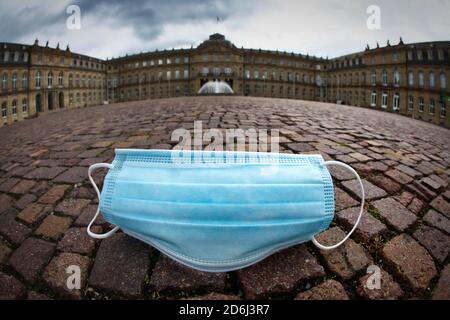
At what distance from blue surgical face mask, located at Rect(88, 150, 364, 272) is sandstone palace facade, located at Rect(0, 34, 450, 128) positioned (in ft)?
126

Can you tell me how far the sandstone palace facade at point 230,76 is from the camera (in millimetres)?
33906

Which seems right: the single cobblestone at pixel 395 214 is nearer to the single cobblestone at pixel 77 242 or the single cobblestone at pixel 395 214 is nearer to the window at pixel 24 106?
the single cobblestone at pixel 77 242

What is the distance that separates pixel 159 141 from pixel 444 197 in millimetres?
4028

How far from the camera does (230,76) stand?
5288cm

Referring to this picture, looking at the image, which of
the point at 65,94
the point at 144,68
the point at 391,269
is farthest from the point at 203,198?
the point at 144,68

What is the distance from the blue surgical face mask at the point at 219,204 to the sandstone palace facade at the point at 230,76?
38333 millimetres

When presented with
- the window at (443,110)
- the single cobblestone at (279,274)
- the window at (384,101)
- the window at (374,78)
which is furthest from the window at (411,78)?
the single cobblestone at (279,274)

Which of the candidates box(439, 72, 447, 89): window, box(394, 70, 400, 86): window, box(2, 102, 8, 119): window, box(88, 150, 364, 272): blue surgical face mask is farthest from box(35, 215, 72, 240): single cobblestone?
box(394, 70, 400, 86): window

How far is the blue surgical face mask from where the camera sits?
1.56 m

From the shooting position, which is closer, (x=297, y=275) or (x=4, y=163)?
(x=297, y=275)

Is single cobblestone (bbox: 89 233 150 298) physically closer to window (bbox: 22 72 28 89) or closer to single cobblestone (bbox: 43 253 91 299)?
single cobblestone (bbox: 43 253 91 299)

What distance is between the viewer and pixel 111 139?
4613 mm
